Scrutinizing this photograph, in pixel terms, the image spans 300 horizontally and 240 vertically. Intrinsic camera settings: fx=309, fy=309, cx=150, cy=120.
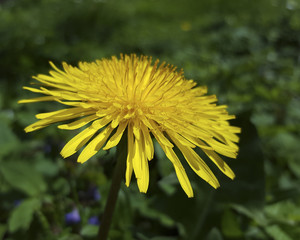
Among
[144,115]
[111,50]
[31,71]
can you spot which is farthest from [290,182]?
[111,50]

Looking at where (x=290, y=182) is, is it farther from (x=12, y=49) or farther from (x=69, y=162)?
(x=12, y=49)

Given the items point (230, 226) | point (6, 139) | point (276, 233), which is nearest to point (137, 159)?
point (230, 226)

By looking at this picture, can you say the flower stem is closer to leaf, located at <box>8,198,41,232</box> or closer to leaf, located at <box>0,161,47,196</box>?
leaf, located at <box>8,198,41,232</box>

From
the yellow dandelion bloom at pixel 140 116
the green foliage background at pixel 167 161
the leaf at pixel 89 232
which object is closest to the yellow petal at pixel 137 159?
the yellow dandelion bloom at pixel 140 116

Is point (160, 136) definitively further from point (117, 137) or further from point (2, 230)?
point (2, 230)

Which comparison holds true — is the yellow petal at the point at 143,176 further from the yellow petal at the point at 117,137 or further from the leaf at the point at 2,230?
the leaf at the point at 2,230

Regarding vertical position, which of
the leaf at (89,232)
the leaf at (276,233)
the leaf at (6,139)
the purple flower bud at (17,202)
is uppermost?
the leaf at (6,139)

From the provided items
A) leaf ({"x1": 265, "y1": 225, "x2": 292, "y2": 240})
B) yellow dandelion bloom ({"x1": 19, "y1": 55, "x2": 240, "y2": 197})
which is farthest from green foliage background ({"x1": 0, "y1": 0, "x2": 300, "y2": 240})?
yellow dandelion bloom ({"x1": 19, "y1": 55, "x2": 240, "y2": 197})
